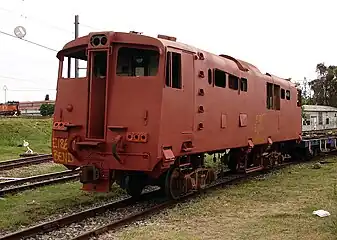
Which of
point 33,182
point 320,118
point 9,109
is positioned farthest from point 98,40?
point 320,118

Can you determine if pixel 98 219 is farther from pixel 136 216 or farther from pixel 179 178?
pixel 179 178

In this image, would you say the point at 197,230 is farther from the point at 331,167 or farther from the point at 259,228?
the point at 331,167

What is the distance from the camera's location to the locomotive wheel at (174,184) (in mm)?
10266

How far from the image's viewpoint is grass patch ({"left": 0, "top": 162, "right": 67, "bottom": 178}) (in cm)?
1568

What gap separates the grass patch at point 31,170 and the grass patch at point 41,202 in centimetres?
324

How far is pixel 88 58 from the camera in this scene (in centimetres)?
960

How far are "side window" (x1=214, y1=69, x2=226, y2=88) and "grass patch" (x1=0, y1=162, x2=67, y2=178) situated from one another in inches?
284

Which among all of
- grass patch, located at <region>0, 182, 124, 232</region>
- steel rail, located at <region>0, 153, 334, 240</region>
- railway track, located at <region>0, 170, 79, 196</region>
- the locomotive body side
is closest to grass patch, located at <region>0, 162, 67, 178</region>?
railway track, located at <region>0, 170, 79, 196</region>

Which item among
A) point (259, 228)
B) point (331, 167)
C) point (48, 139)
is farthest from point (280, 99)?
point (48, 139)

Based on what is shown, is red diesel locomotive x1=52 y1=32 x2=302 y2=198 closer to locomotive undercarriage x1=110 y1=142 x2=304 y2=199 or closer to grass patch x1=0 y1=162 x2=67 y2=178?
locomotive undercarriage x1=110 y1=142 x2=304 y2=199

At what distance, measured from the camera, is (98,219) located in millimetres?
9141

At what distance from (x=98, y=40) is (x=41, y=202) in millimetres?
3749

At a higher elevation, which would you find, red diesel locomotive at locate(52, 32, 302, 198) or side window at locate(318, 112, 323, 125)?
side window at locate(318, 112, 323, 125)

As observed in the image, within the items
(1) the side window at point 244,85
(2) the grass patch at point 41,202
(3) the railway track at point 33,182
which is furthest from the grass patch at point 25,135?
(1) the side window at point 244,85
